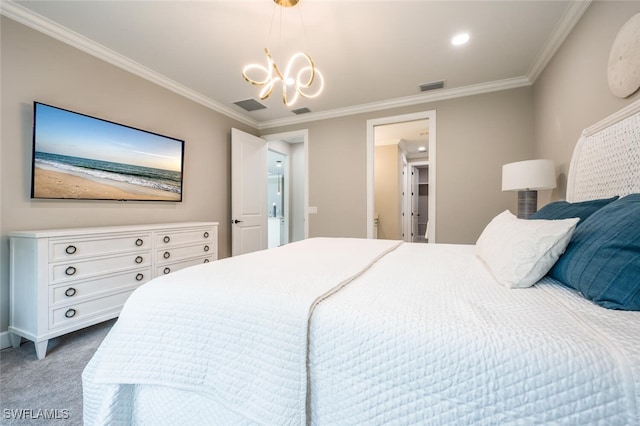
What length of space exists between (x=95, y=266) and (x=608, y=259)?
296 centimetres

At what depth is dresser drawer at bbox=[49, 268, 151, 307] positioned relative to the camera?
1.84m

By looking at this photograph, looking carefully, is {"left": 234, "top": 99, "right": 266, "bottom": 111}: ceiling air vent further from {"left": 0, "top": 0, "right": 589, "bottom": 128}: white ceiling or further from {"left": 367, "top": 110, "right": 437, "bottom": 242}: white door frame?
{"left": 367, "top": 110, "right": 437, "bottom": 242}: white door frame

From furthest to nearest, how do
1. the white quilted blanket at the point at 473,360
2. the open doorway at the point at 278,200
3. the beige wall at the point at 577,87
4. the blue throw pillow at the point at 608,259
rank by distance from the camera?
1. the open doorway at the point at 278,200
2. the beige wall at the point at 577,87
3. the blue throw pillow at the point at 608,259
4. the white quilted blanket at the point at 473,360

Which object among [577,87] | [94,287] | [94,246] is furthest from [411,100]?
[94,287]

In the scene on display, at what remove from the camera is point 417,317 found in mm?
708

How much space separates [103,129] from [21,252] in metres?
1.20

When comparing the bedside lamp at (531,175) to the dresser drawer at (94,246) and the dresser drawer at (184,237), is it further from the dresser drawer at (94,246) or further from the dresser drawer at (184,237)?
the dresser drawer at (94,246)

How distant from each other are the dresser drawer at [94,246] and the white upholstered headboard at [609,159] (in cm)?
340

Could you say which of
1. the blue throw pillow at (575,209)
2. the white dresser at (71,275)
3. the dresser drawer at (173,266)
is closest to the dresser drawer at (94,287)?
the white dresser at (71,275)

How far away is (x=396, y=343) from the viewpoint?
2.17 ft

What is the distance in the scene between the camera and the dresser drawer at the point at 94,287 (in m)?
1.84

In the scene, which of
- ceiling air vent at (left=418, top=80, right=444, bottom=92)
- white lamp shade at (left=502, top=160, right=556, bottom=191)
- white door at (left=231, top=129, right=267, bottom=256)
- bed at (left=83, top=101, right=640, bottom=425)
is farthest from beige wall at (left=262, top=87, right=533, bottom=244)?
bed at (left=83, top=101, right=640, bottom=425)

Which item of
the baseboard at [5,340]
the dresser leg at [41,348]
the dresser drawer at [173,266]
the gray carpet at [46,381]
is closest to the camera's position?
the gray carpet at [46,381]

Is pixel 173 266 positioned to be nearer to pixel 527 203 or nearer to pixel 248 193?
pixel 248 193
